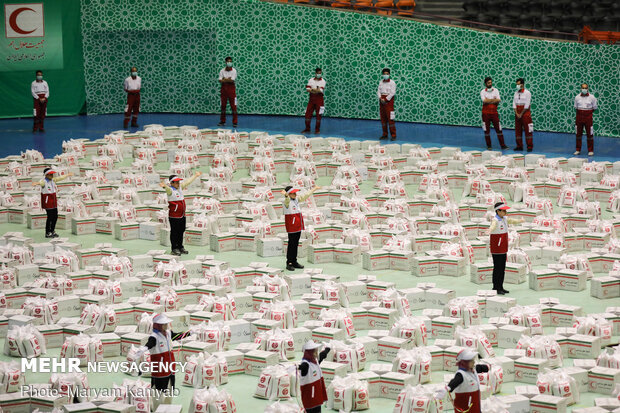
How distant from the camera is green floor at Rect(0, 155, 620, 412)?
10781 millimetres

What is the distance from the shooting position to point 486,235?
17.0m

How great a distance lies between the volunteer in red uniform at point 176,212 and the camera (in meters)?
16.2

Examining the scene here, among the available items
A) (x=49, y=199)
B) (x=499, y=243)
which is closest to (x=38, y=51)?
(x=49, y=199)

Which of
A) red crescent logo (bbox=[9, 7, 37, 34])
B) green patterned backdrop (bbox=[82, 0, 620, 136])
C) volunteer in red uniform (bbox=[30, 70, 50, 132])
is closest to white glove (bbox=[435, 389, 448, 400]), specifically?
green patterned backdrop (bbox=[82, 0, 620, 136])

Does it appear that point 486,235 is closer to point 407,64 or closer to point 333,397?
point 333,397

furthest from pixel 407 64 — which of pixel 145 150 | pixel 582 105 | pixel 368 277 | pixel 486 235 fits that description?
pixel 368 277

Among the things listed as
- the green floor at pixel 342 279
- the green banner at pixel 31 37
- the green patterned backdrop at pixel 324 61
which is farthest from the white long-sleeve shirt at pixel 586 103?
the green banner at pixel 31 37

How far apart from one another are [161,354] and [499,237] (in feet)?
19.5

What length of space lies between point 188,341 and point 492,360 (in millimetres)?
Answer: 3693

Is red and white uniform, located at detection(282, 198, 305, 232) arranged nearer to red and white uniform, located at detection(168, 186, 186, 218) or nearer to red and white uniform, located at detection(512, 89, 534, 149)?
red and white uniform, located at detection(168, 186, 186, 218)

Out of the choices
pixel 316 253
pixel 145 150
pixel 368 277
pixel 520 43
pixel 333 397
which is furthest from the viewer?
pixel 520 43

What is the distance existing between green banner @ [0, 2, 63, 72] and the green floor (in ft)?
44.1

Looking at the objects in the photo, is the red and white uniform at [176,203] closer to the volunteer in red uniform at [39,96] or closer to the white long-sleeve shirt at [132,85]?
the white long-sleeve shirt at [132,85]

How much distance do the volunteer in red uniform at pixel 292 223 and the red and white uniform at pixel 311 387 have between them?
595 centimetres
